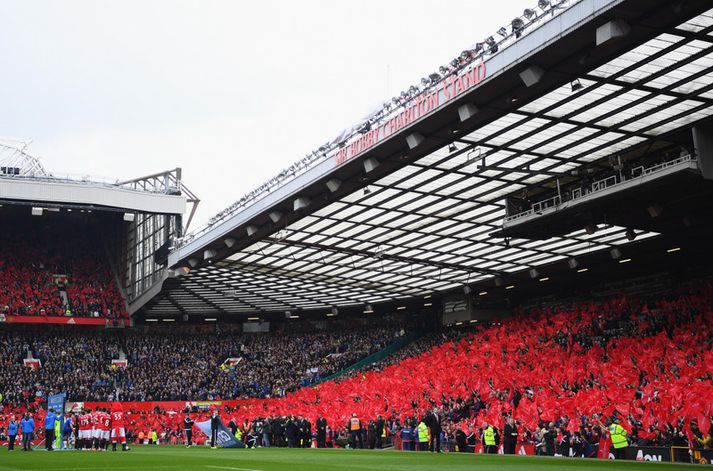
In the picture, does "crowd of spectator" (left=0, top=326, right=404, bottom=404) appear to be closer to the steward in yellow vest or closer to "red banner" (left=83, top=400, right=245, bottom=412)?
"red banner" (left=83, top=400, right=245, bottom=412)

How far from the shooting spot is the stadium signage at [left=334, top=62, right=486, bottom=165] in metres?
23.2

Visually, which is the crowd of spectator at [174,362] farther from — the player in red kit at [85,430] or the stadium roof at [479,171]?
the player in red kit at [85,430]

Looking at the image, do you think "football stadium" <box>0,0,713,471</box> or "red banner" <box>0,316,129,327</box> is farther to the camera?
"red banner" <box>0,316,129,327</box>

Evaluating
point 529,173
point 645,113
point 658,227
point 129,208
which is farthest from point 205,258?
point 645,113

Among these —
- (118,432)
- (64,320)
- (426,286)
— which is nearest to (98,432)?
(118,432)

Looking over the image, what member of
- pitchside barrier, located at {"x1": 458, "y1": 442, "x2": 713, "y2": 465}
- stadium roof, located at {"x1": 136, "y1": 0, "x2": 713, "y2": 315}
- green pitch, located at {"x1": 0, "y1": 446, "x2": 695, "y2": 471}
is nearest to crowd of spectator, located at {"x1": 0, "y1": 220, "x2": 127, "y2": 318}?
stadium roof, located at {"x1": 136, "y1": 0, "x2": 713, "y2": 315}

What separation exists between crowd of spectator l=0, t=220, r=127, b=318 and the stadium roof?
24.5 ft

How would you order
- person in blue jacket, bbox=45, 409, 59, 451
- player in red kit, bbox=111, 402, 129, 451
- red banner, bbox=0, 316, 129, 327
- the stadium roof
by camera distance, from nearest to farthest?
A: the stadium roof < person in blue jacket, bbox=45, 409, 59, 451 < player in red kit, bbox=111, 402, 129, 451 < red banner, bbox=0, 316, 129, 327

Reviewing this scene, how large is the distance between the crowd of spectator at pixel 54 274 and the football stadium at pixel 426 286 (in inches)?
8.3

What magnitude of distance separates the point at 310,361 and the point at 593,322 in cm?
2685

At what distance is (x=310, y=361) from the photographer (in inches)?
2462

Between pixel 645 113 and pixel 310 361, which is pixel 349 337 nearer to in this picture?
pixel 310 361

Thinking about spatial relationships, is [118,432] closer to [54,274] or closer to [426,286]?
[426,286]

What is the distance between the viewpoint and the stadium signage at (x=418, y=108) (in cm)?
2317
